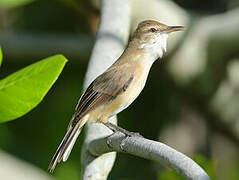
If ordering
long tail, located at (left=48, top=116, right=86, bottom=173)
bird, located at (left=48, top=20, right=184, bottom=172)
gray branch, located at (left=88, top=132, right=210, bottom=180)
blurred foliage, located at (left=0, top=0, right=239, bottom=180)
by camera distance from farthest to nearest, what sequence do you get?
blurred foliage, located at (left=0, top=0, right=239, bottom=180)
bird, located at (left=48, top=20, right=184, bottom=172)
long tail, located at (left=48, top=116, right=86, bottom=173)
gray branch, located at (left=88, top=132, right=210, bottom=180)

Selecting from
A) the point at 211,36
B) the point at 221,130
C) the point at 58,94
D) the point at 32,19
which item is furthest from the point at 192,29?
the point at 32,19

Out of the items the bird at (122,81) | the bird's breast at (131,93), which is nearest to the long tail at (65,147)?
the bird at (122,81)

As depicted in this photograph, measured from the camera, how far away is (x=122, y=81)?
203 inches

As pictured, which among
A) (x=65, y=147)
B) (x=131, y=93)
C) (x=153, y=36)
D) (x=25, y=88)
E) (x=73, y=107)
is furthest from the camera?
(x=73, y=107)

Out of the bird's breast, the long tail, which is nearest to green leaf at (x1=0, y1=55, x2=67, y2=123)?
the long tail

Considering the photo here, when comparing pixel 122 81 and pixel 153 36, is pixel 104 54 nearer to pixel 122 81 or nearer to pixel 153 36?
pixel 122 81

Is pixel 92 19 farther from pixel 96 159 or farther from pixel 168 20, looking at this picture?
pixel 96 159

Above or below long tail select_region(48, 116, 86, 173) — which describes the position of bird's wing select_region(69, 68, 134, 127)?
above

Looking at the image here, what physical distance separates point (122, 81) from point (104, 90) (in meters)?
0.16

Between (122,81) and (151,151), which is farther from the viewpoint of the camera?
(122,81)

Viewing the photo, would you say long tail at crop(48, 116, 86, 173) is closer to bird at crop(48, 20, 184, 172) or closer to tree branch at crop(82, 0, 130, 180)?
bird at crop(48, 20, 184, 172)

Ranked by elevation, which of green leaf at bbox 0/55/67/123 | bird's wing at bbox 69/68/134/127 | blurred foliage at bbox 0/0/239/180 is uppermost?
green leaf at bbox 0/55/67/123

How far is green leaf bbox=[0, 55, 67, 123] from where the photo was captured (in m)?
3.32

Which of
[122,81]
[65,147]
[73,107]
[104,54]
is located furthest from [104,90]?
[73,107]
